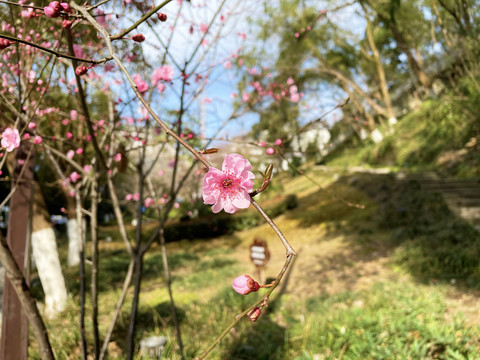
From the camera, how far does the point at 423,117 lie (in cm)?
1213

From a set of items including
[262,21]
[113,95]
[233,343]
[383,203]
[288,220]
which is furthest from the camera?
[262,21]

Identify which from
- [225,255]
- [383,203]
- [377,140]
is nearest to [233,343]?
[225,255]

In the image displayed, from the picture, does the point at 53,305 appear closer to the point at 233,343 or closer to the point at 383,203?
the point at 233,343

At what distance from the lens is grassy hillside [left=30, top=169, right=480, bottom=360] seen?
337 cm

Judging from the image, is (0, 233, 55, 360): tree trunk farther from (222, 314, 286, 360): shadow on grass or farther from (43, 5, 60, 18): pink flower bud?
(222, 314, 286, 360): shadow on grass

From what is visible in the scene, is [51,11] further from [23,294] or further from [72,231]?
[72,231]

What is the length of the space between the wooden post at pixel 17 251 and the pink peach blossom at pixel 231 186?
6.56 ft

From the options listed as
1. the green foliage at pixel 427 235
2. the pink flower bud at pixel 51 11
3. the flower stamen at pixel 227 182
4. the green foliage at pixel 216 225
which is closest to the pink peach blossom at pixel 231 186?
the flower stamen at pixel 227 182

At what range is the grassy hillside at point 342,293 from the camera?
11.1 ft

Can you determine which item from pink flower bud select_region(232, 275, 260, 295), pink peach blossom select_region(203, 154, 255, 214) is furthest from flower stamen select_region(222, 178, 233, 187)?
pink flower bud select_region(232, 275, 260, 295)

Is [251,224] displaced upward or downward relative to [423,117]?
downward

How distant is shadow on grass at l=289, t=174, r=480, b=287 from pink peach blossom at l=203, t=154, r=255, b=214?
319cm

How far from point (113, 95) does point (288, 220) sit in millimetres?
8671

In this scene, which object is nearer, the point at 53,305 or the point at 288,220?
the point at 53,305
